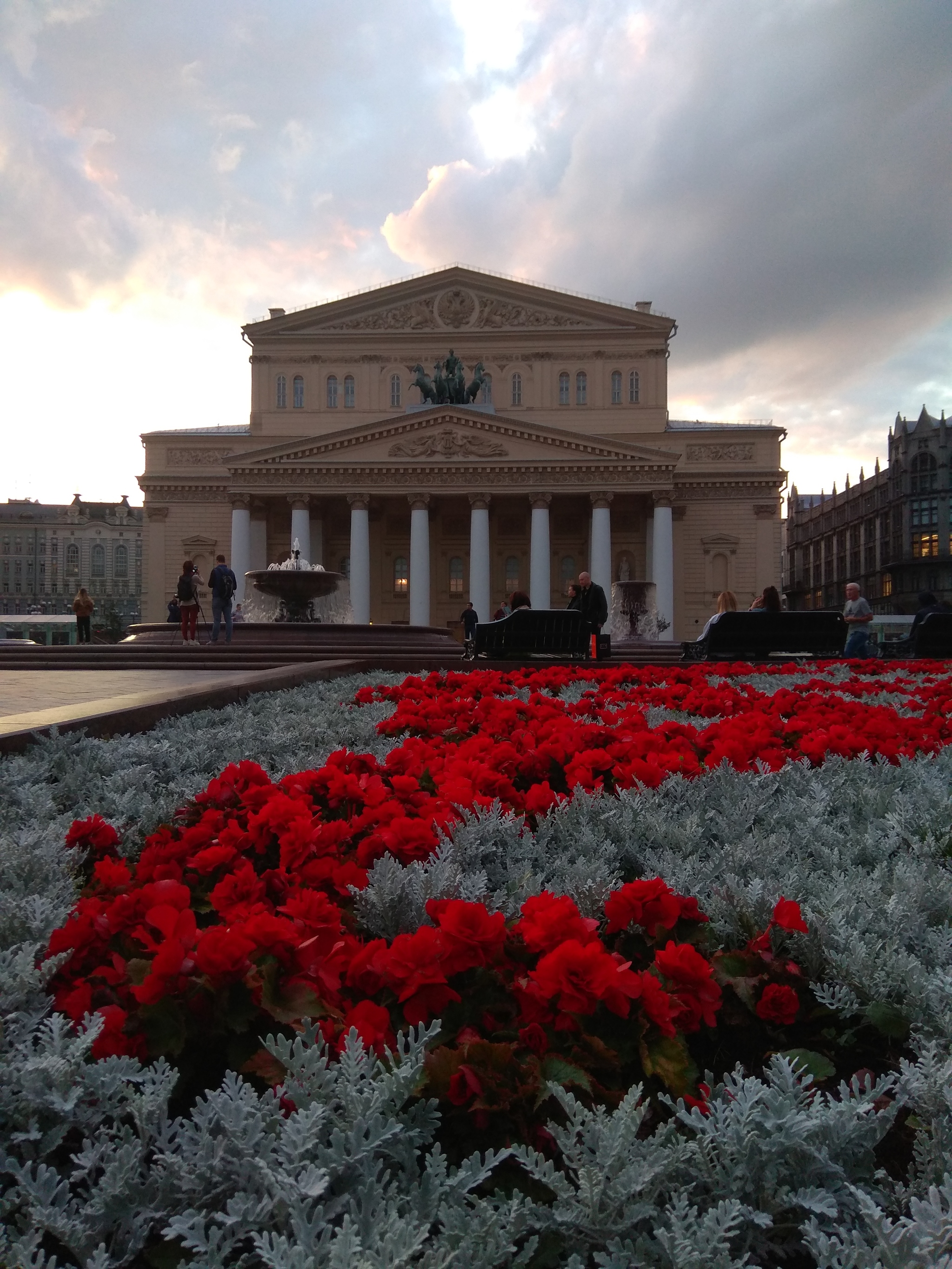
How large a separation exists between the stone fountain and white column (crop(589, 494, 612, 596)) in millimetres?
20662

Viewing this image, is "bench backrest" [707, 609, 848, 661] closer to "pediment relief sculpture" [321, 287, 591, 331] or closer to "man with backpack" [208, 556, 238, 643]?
"man with backpack" [208, 556, 238, 643]

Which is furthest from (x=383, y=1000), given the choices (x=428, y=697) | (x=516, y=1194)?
(x=428, y=697)

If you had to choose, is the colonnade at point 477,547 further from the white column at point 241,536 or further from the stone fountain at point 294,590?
the stone fountain at point 294,590

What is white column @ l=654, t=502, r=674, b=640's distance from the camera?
41.8 metres

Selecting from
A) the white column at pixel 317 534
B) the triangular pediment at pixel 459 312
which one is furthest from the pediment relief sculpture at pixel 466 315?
the white column at pixel 317 534

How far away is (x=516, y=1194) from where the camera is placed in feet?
3.97

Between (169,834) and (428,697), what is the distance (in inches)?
144

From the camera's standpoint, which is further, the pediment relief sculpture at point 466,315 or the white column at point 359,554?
the pediment relief sculpture at point 466,315

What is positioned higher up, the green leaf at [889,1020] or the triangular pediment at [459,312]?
the triangular pediment at [459,312]

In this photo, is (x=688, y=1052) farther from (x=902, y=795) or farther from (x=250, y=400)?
(x=250, y=400)

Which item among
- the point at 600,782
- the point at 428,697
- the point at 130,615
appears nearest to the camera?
the point at 600,782

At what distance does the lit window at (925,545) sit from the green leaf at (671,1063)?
84190 mm

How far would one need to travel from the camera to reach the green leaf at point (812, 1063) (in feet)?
4.99

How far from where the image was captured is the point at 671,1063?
1512 millimetres
